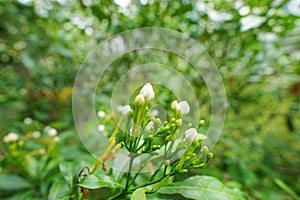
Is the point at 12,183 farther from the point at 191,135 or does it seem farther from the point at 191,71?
the point at 191,71

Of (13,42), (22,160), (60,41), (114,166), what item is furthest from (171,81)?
(13,42)

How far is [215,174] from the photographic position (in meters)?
1.09

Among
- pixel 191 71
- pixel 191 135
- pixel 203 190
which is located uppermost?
pixel 191 71

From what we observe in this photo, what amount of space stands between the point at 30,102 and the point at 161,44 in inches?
45.3

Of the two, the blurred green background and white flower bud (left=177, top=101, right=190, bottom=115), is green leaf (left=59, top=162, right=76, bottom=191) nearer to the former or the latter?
the blurred green background

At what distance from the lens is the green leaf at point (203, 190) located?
626 mm

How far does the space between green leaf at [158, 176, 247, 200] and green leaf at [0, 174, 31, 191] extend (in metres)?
0.56

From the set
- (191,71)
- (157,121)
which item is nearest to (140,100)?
(157,121)

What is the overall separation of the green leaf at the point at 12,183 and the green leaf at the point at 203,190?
557mm

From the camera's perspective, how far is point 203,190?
0.64 m

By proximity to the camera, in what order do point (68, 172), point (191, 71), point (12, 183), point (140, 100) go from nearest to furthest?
point (140, 100)
point (68, 172)
point (12, 183)
point (191, 71)

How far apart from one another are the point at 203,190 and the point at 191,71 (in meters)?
0.83

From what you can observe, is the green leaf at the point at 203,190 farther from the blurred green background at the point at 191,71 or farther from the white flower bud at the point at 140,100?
the blurred green background at the point at 191,71

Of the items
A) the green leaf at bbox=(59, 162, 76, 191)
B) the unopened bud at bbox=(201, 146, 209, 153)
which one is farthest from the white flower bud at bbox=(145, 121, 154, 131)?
the green leaf at bbox=(59, 162, 76, 191)
